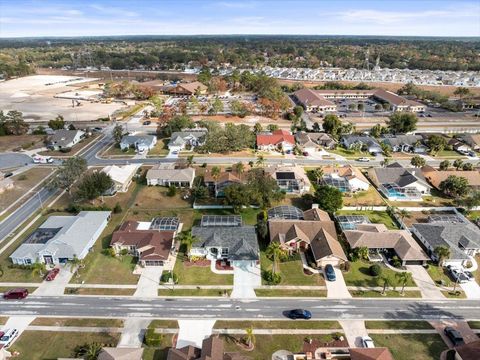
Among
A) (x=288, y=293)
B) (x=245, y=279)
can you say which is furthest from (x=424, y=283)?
(x=245, y=279)

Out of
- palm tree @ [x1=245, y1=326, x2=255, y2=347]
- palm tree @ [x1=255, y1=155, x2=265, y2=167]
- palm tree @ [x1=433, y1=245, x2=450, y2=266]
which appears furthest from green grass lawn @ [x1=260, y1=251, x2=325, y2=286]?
palm tree @ [x1=255, y1=155, x2=265, y2=167]

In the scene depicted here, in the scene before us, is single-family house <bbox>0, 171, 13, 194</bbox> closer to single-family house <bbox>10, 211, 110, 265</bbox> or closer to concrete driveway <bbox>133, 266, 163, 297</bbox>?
single-family house <bbox>10, 211, 110, 265</bbox>

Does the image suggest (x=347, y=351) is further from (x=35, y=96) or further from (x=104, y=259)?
(x=35, y=96)

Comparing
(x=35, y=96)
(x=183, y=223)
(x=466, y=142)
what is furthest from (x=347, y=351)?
(x=35, y=96)

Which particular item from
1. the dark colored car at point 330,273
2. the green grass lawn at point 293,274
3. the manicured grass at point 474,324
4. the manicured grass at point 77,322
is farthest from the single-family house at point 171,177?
the manicured grass at point 474,324

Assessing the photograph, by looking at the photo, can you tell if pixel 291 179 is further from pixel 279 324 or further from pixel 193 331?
pixel 193 331

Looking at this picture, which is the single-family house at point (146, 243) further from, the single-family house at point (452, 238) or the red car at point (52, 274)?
the single-family house at point (452, 238)
